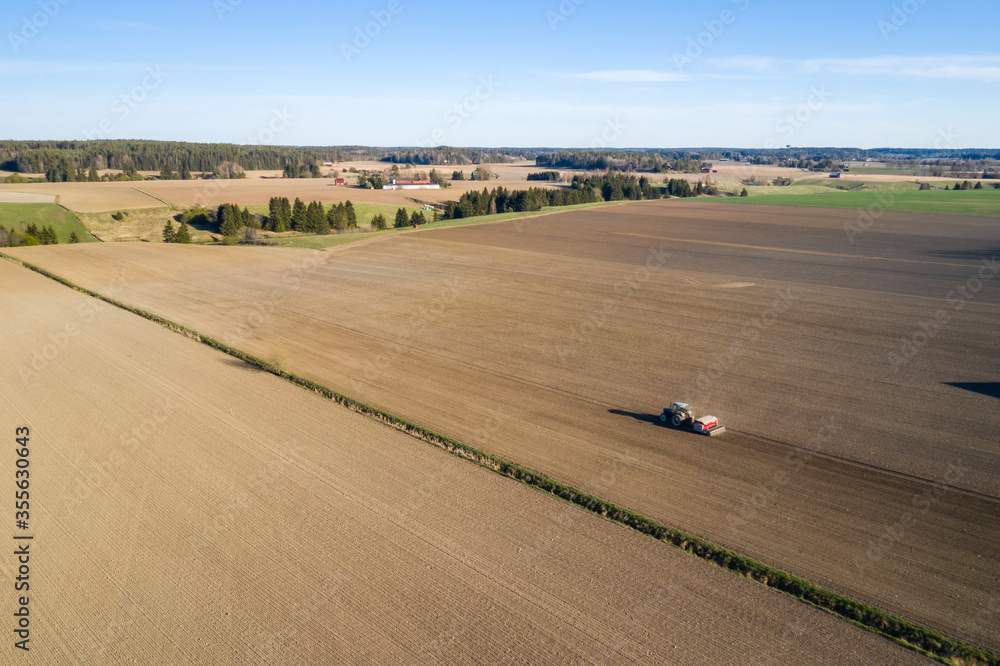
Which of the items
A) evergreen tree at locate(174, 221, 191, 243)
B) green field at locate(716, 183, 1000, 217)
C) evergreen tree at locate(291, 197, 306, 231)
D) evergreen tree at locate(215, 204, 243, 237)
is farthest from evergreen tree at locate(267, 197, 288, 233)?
green field at locate(716, 183, 1000, 217)

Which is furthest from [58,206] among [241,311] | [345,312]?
[345,312]

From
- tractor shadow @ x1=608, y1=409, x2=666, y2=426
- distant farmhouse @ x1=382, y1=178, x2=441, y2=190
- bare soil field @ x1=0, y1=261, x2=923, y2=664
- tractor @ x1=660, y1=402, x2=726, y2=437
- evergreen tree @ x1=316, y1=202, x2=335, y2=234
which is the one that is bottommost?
bare soil field @ x1=0, y1=261, x2=923, y2=664

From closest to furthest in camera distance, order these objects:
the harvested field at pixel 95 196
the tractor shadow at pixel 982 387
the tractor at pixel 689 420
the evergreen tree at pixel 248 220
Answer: the tractor at pixel 689 420 < the tractor shadow at pixel 982 387 < the evergreen tree at pixel 248 220 < the harvested field at pixel 95 196

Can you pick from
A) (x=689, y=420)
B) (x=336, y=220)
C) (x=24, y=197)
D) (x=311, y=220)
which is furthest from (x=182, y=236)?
(x=689, y=420)

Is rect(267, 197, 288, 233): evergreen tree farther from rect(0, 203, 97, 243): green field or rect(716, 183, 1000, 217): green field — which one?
rect(716, 183, 1000, 217): green field

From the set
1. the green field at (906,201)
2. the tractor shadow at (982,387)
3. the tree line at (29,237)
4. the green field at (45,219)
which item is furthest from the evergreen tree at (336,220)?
the green field at (906,201)

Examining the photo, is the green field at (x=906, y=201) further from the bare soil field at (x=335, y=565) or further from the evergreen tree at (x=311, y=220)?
the bare soil field at (x=335, y=565)
